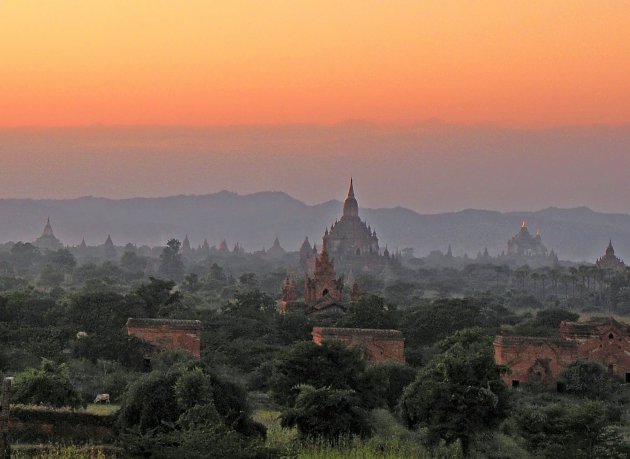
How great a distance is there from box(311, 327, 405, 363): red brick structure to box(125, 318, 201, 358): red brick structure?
4.67 metres

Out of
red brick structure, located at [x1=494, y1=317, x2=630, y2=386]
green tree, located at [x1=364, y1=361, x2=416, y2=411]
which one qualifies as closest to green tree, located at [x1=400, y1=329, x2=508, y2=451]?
green tree, located at [x1=364, y1=361, x2=416, y2=411]

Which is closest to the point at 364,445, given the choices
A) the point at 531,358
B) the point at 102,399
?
the point at 102,399

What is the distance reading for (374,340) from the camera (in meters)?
46.4

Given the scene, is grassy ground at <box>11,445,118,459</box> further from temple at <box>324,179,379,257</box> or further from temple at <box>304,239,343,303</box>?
temple at <box>324,179,379,257</box>

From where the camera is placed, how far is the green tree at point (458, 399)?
29.3m

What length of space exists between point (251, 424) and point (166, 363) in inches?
590

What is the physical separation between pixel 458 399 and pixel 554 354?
17.3 metres

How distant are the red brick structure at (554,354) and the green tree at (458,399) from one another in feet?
43.9

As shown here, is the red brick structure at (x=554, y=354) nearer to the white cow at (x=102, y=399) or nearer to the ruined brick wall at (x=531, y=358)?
the ruined brick wall at (x=531, y=358)

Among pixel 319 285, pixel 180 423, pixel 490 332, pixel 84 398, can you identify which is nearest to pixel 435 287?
pixel 319 285

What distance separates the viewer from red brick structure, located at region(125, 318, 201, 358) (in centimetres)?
4562

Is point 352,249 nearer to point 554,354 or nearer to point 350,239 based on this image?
point 350,239

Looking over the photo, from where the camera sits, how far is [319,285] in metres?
70.5

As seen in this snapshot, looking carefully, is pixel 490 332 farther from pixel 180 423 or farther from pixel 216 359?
pixel 180 423
